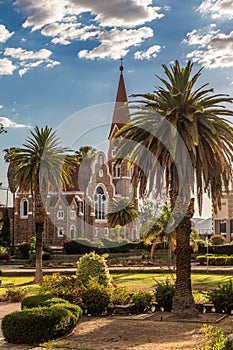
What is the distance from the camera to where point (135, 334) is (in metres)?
14.5

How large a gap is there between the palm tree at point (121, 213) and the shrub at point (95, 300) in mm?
57422

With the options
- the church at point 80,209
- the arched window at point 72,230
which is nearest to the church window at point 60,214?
the church at point 80,209

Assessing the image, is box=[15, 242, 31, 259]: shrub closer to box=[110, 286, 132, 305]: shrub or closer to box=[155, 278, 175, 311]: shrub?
box=[110, 286, 132, 305]: shrub

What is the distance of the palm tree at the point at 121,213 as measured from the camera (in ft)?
249

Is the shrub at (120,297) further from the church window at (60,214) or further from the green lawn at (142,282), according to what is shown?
the church window at (60,214)

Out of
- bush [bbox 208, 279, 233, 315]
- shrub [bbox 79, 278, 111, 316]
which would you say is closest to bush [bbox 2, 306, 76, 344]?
shrub [bbox 79, 278, 111, 316]

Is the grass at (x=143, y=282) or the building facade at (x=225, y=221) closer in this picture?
the grass at (x=143, y=282)

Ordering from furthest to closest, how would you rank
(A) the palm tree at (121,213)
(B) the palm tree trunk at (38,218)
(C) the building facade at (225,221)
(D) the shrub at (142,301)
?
(C) the building facade at (225,221) < (A) the palm tree at (121,213) < (B) the palm tree trunk at (38,218) < (D) the shrub at (142,301)

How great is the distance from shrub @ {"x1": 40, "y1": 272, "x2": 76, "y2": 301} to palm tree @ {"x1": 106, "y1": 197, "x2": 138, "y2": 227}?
5499cm

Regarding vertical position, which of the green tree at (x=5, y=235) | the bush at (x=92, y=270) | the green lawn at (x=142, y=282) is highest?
the green tree at (x=5, y=235)

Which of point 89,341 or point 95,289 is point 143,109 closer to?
point 95,289

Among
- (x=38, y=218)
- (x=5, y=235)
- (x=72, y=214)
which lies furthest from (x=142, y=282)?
(x=72, y=214)

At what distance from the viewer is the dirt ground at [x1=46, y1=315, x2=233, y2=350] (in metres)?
13.0

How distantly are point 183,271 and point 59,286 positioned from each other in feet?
15.4
